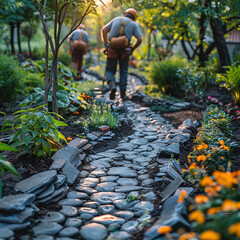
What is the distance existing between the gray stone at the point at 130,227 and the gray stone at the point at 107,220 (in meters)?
0.06

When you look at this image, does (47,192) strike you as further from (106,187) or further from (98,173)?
(98,173)

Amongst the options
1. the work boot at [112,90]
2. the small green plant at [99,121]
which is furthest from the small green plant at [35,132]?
the work boot at [112,90]

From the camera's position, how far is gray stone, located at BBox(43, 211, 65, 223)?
2438 millimetres

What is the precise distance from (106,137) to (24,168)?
1.98 meters

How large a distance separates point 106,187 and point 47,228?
99 cm

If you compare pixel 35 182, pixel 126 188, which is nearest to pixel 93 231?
pixel 35 182

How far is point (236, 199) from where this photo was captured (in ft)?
5.89

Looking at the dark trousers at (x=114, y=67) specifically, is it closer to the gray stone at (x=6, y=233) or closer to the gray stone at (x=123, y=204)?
the gray stone at (x=123, y=204)

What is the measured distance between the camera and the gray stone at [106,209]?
106 inches

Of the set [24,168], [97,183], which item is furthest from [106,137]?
[24,168]

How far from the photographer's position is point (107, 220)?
2.48 meters

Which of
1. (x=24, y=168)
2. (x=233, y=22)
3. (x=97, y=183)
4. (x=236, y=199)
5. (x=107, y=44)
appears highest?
(x=233, y=22)

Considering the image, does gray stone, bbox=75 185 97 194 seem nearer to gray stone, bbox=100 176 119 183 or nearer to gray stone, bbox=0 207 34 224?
gray stone, bbox=100 176 119 183

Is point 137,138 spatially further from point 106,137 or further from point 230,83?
point 230,83
